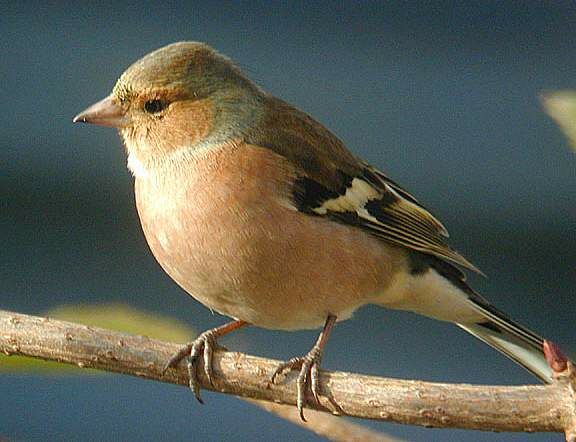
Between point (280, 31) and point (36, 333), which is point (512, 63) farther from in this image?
point (36, 333)

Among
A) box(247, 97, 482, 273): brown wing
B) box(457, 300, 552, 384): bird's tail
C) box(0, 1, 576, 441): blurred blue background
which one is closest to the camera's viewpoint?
box(247, 97, 482, 273): brown wing

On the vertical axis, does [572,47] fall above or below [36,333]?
above

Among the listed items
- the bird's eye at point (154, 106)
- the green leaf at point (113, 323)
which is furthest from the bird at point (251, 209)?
the green leaf at point (113, 323)

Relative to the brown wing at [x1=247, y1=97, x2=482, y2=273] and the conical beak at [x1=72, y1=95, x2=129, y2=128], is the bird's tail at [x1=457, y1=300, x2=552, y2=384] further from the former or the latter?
the conical beak at [x1=72, y1=95, x2=129, y2=128]

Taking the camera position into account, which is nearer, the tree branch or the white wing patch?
the tree branch

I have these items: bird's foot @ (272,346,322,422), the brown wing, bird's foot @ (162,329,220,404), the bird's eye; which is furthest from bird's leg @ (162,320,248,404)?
the bird's eye

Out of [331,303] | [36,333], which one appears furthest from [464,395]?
[36,333]

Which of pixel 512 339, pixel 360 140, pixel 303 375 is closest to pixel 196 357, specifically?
pixel 303 375

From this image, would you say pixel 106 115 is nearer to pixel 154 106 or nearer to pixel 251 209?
pixel 154 106
